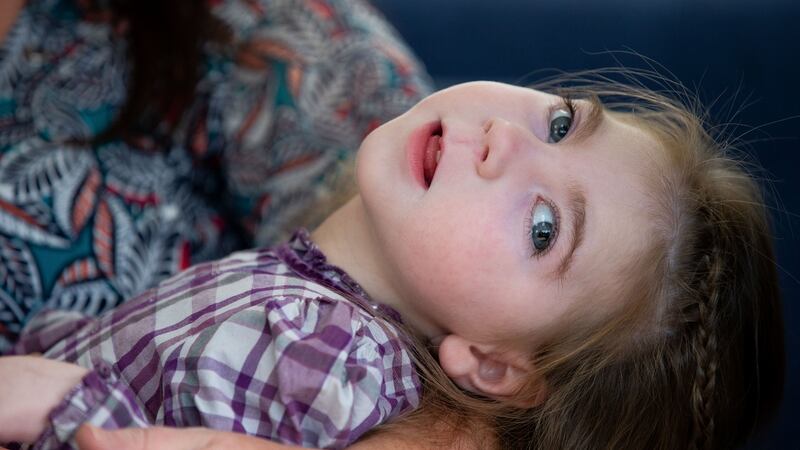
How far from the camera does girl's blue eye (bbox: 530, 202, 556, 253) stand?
2.84 feet

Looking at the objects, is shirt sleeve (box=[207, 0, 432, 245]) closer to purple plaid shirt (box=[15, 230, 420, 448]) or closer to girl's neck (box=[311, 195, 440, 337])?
girl's neck (box=[311, 195, 440, 337])

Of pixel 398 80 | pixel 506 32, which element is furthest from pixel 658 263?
pixel 506 32

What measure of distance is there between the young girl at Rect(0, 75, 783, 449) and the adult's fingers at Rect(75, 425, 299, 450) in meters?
0.10

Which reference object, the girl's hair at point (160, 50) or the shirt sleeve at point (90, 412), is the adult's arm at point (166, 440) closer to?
the shirt sleeve at point (90, 412)

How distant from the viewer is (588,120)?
929 millimetres

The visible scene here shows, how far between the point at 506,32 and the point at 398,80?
22.0 inches

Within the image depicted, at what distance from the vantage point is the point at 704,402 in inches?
34.7

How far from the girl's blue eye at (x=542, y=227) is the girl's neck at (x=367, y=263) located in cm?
17

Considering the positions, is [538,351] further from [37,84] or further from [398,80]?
[37,84]

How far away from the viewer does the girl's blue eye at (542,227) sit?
865 mm

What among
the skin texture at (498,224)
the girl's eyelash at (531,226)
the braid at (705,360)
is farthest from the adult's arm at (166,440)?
the braid at (705,360)

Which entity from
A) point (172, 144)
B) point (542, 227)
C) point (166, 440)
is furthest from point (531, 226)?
point (172, 144)

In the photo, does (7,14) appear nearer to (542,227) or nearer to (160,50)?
(160,50)

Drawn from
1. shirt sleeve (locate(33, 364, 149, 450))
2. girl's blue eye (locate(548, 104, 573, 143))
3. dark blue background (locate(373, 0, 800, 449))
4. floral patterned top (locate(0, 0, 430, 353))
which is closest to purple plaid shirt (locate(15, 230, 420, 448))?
shirt sleeve (locate(33, 364, 149, 450))
